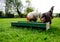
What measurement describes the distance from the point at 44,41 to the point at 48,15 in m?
2.36

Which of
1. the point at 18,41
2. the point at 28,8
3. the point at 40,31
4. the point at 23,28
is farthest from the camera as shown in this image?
the point at 28,8

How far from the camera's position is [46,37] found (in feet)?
18.1

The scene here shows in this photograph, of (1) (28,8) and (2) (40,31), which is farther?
(1) (28,8)

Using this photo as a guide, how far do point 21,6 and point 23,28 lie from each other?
22232mm

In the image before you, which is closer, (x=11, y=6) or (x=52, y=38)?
(x=52, y=38)

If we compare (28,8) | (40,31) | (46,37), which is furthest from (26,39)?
(28,8)

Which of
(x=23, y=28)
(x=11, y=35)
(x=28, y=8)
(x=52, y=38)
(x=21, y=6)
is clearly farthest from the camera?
(x=21, y=6)

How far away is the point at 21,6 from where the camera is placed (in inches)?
1151

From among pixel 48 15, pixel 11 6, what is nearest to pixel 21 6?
pixel 11 6

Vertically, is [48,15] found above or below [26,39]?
above

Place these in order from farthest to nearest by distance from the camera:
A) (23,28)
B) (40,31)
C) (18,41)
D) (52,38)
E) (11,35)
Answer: (23,28), (40,31), (11,35), (52,38), (18,41)

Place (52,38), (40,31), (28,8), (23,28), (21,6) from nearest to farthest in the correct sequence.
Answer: (52,38)
(40,31)
(23,28)
(28,8)
(21,6)

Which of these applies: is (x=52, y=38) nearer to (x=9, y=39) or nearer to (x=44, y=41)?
(x=44, y=41)

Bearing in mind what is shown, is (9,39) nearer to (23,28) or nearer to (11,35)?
(11,35)
